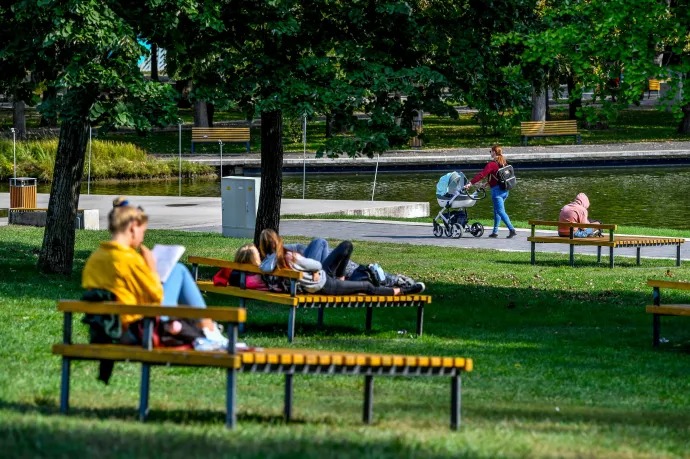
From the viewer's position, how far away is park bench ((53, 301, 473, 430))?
21.1 feet

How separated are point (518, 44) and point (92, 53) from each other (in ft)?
17.9

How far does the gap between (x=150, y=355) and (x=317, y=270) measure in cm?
435

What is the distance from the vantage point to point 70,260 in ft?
49.6

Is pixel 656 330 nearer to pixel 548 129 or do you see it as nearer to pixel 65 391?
pixel 65 391

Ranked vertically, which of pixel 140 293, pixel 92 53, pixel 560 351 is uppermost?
pixel 92 53

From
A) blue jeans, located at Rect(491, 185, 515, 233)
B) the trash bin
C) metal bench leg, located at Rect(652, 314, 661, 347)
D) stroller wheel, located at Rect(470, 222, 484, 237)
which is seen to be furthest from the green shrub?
metal bench leg, located at Rect(652, 314, 661, 347)

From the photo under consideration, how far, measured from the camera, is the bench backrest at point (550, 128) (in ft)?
172

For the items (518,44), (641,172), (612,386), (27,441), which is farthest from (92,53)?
(641,172)

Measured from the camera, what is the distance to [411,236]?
2259cm

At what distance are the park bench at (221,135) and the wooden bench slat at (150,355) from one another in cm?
4229

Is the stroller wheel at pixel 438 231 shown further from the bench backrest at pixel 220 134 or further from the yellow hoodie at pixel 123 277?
the bench backrest at pixel 220 134

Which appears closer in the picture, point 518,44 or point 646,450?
point 646,450

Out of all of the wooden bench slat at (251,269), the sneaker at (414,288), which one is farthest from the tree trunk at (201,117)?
the sneaker at (414,288)

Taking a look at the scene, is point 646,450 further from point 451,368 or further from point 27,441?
point 27,441
